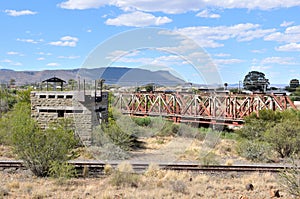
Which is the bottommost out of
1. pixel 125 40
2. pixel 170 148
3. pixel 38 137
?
pixel 170 148

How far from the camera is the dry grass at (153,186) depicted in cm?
1179

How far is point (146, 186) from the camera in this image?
43.0 feet

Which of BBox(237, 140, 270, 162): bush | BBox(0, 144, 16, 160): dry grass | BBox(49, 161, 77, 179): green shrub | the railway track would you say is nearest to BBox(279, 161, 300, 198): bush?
the railway track

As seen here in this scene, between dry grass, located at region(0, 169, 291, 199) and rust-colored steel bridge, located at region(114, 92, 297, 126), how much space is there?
15230 mm

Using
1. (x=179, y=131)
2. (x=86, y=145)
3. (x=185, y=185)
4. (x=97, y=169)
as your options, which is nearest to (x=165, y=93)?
(x=179, y=131)

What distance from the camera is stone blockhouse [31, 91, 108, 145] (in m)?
22.6

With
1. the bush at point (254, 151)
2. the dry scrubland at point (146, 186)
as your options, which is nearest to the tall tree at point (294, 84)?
the bush at point (254, 151)

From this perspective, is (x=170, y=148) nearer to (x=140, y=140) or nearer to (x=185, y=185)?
(x=140, y=140)

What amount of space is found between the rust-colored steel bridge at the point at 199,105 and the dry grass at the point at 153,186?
15.2 metres

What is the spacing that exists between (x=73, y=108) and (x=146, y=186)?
36.3 ft

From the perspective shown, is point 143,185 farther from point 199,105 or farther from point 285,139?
point 199,105

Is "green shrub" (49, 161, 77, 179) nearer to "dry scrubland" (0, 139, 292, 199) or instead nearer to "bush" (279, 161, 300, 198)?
"dry scrubland" (0, 139, 292, 199)

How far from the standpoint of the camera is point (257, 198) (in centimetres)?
1175

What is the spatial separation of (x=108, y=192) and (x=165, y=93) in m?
23.9
